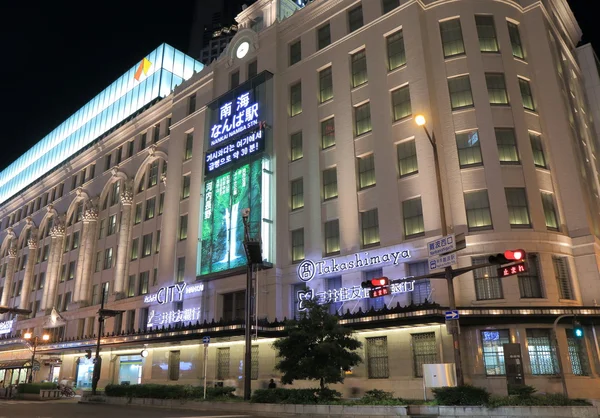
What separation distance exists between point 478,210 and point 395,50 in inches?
544

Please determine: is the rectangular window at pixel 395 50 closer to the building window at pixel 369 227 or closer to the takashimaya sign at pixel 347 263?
the building window at pixel 369 227

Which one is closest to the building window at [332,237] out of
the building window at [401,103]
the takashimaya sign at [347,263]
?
the takashimaya sign at [347,263]

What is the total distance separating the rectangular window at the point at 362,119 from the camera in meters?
36.3

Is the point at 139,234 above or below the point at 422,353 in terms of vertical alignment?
above

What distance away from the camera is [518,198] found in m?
30.3

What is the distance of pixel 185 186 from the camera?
48062mm

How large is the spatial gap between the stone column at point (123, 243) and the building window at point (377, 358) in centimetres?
3025

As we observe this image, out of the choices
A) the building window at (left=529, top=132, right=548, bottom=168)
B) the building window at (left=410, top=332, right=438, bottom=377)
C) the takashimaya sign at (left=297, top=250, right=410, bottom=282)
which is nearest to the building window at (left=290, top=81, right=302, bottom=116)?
the takashimaya sign at (left=297, top=250, right=410, bottom=282)

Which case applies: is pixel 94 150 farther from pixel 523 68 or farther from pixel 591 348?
pixel 591 348

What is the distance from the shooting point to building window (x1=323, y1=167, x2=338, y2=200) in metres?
36.8

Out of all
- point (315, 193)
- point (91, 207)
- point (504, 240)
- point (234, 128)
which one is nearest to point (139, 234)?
point (91, 207)

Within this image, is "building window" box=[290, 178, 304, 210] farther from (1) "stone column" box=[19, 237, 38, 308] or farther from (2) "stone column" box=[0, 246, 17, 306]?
(2) "stone column" box=[0, 246, 17, 306]

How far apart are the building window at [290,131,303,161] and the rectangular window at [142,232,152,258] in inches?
770

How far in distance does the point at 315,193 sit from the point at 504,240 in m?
14.0
